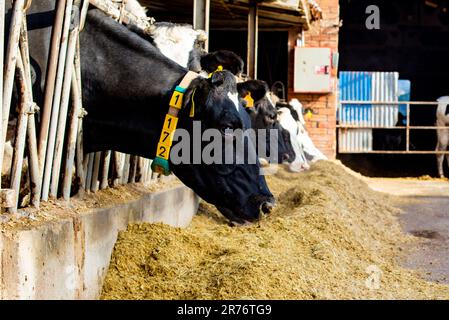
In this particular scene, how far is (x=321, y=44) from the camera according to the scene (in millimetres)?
15328

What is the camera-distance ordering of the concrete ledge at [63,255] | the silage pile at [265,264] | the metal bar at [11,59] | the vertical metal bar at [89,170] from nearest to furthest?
1. the concrete ledge at [63,255]
2. the metal bar at [11,59]
3. the silage pile at [265,264]
4. the vertical metal bar at [89,170]

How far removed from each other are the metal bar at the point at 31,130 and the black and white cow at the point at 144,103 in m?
0.56

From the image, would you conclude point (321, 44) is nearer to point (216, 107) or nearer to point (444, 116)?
point (444, 116)

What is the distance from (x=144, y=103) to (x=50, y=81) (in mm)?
561

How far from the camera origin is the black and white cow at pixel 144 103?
13.6 feet

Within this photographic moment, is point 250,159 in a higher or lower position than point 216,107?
lower

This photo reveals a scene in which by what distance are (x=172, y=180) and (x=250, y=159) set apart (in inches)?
101

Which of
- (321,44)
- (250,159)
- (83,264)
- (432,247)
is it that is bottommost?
(432,247)

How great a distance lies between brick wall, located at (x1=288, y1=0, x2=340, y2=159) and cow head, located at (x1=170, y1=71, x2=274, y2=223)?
1118 cm

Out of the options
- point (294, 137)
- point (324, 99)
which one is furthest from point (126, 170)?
point (324, 99)

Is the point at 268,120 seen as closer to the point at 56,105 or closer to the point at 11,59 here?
the point at 56,105

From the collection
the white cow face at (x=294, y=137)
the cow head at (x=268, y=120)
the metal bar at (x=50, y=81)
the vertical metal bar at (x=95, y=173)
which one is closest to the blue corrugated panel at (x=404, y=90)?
the white cow face at (x=294, y=137)

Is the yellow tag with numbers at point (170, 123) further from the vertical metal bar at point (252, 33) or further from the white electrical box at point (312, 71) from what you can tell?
the white electrical box at point (312, 71)

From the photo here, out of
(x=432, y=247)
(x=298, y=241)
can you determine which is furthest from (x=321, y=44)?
(x=298, y=241)
